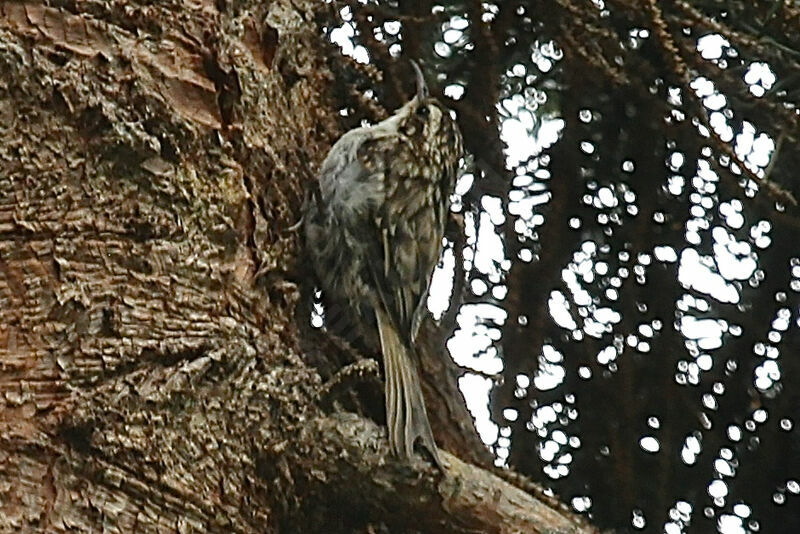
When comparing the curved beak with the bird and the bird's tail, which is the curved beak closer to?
the bird

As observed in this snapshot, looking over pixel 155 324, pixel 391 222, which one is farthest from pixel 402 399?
pixel 391 222

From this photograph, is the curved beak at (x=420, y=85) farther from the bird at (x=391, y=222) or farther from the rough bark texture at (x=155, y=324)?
the rough bark texture at (x=155, y=324)

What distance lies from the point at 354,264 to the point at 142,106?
0.37m

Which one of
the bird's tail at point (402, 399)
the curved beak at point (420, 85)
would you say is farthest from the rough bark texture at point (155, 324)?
the curved beak at point (420, 85)

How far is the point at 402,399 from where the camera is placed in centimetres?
130

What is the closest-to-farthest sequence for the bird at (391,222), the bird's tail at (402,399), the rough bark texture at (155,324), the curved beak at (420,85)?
the rough bark texture at (155,324) < the bird's tail at (402,399) < the bird at (391,222) < the curved beak at (420,85)

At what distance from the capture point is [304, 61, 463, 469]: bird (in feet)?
4.78

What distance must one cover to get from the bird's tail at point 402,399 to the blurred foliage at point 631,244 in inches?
7.0

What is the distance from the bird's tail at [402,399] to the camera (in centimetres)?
Result: 121

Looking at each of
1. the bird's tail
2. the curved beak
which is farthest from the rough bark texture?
the curved beak

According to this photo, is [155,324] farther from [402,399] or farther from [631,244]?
[631,244]

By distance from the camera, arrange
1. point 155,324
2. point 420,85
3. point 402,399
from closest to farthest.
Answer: point 155,324
point 402,399
point 420,85

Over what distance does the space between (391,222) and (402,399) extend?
1.31 feet

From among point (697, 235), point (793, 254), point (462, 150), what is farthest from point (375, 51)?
point (793, 254)
